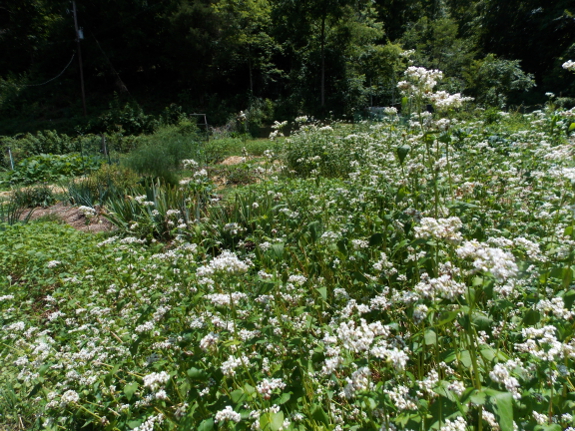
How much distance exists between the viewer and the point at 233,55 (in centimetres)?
2327

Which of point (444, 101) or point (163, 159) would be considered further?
point (163, 159)

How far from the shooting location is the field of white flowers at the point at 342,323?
125 centimetres

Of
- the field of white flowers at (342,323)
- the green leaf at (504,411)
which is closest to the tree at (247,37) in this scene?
the field of white flowers at (342,323)

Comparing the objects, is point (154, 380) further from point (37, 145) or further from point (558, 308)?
point (37, 145)

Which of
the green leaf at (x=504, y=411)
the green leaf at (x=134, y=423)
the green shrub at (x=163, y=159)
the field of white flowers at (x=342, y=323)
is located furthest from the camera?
the green shrub at (x=163, y=159)

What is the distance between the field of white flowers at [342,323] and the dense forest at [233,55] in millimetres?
19354

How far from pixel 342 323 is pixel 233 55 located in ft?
81.1

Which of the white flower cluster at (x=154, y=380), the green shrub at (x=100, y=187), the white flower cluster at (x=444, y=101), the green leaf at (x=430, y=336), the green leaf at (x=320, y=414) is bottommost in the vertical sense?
the green shrub at (x=100, y=187)

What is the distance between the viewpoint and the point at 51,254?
11.6 ft

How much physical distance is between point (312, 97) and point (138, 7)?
14.0 m

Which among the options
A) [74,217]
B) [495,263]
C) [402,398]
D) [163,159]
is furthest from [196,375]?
[163,159]

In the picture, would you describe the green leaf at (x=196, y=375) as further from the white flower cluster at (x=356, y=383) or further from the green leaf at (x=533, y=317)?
the green leaf at (x=533, y=317)

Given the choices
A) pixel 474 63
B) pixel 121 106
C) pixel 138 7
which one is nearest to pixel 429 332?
pixel 474 63

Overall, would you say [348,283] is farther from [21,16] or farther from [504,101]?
[21,16]
